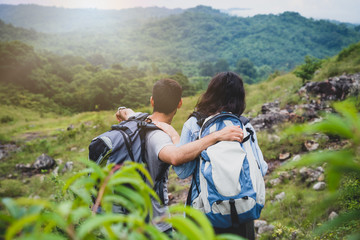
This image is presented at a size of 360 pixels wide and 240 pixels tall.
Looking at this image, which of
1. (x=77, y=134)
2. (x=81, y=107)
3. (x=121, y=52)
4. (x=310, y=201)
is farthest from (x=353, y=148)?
(x=121, y=52)

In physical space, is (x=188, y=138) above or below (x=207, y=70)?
above

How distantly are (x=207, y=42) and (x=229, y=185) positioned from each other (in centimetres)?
11664

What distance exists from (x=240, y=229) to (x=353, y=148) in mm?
1239

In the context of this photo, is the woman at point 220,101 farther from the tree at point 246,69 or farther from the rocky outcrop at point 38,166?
the tree at point 246,69

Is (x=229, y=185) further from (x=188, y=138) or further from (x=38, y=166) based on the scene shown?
(x=38, y=166)

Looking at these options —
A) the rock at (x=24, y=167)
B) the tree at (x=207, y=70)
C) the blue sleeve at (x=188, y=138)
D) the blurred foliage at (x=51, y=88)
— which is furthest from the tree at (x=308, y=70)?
the tree at (x=207, y=70)

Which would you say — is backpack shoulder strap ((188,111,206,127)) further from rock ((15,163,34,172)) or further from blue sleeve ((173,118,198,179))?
rock ((15,163,34,172))

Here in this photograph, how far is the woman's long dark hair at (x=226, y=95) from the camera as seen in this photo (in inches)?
64.8

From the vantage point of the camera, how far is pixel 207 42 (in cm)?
10975

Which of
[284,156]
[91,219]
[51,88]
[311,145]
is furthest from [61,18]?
[91,219]

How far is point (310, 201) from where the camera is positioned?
316 cm

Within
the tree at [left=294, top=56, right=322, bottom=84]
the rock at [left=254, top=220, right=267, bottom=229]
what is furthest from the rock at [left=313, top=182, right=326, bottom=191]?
the tree at [left=294, top=56, right=322, bottom=84]

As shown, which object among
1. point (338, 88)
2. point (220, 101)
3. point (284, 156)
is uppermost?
point (220, 101)

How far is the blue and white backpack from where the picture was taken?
1.30 m
